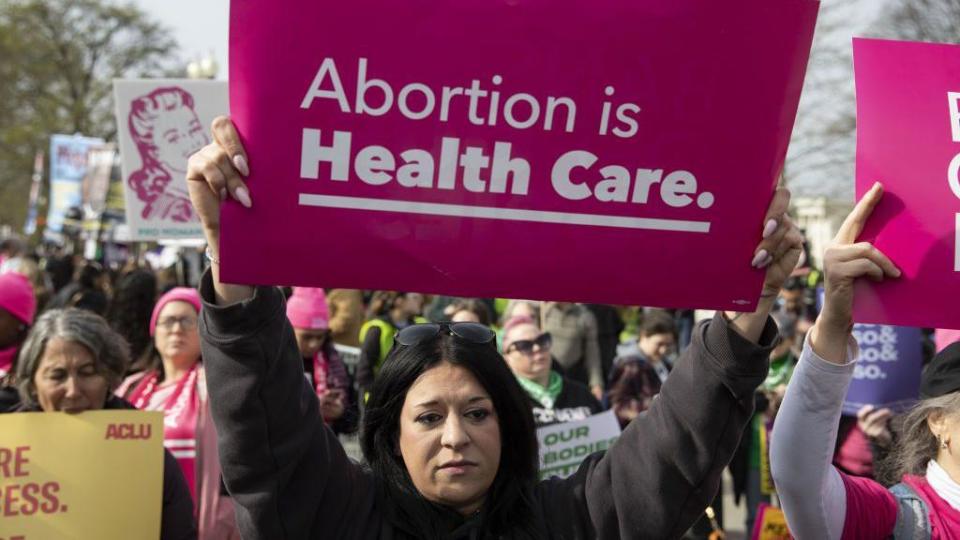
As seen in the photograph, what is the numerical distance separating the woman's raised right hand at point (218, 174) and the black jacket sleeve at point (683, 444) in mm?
903

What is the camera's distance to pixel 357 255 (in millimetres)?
2422

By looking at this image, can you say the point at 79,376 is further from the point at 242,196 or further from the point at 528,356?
the point at 528,356

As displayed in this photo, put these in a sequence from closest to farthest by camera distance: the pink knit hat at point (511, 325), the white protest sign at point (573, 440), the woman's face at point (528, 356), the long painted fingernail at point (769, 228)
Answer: the long painted fingernail at point (769, 228)
the white protest sign at point (573, 440)
the woman's face at point (528, 356)
the pink knit hat at point (511, 325)

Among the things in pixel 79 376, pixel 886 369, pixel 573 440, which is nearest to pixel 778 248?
pixel 79 376

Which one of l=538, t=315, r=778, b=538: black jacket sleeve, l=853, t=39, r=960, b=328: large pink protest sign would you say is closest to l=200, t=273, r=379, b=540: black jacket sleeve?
l=538, t=315, r=778, b=538: black jacket sleeve

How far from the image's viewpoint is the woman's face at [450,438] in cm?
254

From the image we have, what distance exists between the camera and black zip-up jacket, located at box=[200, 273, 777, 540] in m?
2.34

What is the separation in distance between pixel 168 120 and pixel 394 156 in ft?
17.4

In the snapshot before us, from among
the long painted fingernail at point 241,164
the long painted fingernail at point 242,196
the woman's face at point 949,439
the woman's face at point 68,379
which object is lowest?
the woman's face at point 68,379

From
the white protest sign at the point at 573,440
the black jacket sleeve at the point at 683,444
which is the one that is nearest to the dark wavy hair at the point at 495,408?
the black jacket sleeve at the point at 683,444

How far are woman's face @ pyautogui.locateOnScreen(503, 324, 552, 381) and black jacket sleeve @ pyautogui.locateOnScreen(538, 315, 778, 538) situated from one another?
126 inches

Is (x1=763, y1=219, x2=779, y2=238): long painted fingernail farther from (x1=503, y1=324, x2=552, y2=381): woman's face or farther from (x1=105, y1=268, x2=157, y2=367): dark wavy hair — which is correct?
(x1=105, y1=268, x2=157, y2=367): dark wavy hair

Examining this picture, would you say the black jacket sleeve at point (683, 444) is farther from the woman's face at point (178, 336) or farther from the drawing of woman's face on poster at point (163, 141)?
the drawing of woman's face on poster at point (163, 141)

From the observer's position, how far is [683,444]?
2393mm
